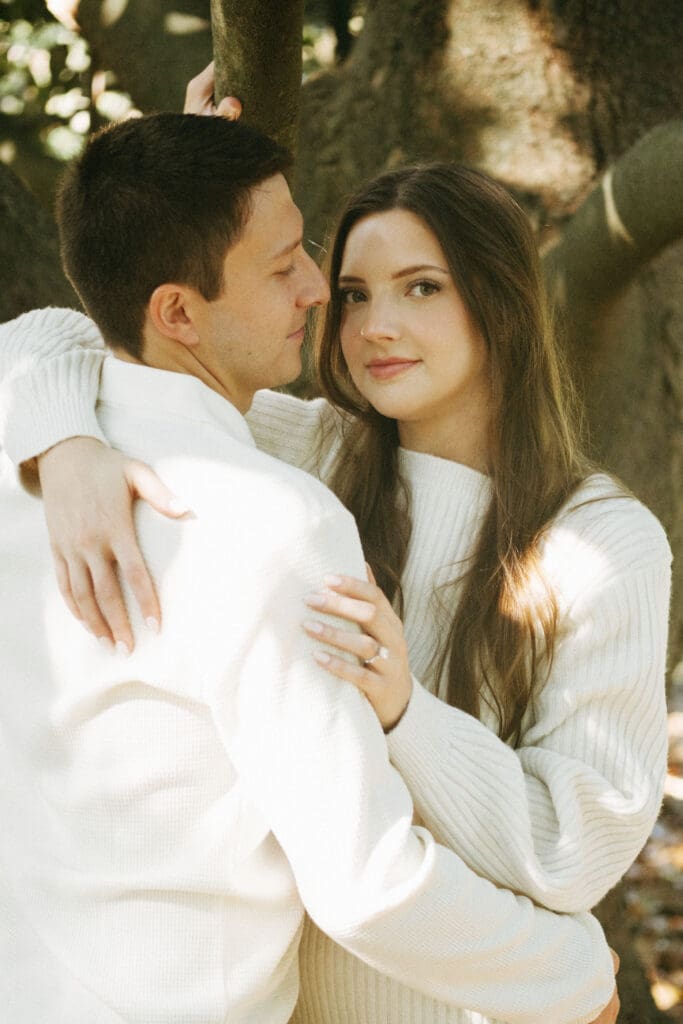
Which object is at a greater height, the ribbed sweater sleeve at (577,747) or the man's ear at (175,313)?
the man's ear at (175,313)

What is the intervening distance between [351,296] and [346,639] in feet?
3.92

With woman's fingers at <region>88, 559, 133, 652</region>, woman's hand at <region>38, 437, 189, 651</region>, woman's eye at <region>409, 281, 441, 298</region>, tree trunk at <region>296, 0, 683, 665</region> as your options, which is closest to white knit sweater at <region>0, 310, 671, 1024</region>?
woman's hand at <region>38, 437, 189, 651</region>

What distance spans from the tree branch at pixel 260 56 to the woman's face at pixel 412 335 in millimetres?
318

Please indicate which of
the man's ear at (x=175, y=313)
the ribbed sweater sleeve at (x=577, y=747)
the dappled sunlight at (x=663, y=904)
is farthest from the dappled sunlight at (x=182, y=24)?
the dappled sunlight at (x=663, y=904)

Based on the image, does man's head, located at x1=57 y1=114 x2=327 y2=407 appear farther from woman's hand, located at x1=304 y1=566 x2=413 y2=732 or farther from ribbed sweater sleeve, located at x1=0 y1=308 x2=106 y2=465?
woman's hand, located at x1=304 y1=566 x2=413 y2=732

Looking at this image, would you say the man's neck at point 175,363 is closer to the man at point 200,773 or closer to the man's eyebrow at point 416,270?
the man at point 200,773

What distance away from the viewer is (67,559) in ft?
6.05

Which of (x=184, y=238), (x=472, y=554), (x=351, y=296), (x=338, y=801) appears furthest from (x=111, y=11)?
(x=338, y=801)

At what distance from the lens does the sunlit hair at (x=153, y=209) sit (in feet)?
6.67

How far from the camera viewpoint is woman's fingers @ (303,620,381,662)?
1.66m

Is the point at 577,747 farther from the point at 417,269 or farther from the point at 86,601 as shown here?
the point at 417,269

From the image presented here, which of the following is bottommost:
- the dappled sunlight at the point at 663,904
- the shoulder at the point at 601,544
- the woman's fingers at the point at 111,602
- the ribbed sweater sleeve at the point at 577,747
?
the dappled sunlight at the point at 663,904

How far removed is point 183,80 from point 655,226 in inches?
55.8

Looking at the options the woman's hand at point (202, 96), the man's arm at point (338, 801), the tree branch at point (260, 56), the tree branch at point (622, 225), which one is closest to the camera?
the man's arm at point (338, 801)
